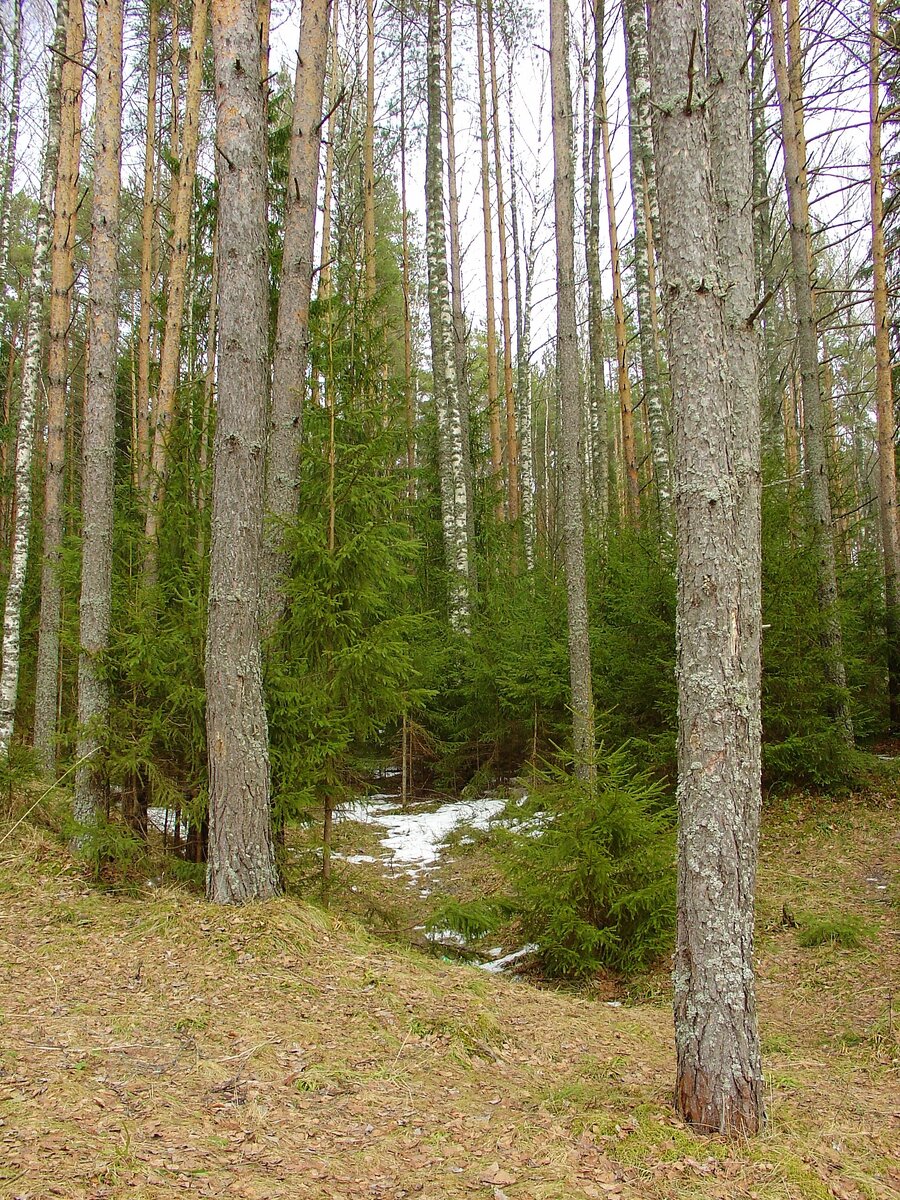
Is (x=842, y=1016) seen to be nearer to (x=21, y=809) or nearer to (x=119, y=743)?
(x=119, y=743)

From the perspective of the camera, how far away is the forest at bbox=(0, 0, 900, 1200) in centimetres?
302

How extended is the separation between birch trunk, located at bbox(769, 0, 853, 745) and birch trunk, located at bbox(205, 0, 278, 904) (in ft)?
23.3

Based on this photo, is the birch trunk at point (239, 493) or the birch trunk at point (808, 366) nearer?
the birch trunk at point (239, 493)

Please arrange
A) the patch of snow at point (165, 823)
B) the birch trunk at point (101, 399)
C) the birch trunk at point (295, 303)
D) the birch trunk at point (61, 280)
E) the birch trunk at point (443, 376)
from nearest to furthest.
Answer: the patch of snow at point (165, 823)
the birch trunk at point (101, 399)
the birch trunk at point (295, 303)
the birch trunk at point (61, 280)
the birch trunk at point (443, 376)

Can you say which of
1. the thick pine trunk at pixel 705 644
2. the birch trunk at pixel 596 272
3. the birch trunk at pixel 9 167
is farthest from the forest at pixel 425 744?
the birch trunk at pixel 9 167

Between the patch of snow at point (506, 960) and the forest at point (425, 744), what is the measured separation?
0.04 meters

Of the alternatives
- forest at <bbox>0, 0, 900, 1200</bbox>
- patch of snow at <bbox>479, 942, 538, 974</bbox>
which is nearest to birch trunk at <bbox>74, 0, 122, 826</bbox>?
forest at <bbox>0, 0, 900, 1200</bbox>

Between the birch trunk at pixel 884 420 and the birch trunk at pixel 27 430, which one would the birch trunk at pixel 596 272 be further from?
the birch trunk at pixel 27 430

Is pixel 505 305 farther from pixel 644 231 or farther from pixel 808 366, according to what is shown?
pixel 808 366

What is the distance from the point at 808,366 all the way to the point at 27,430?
10.1 meters

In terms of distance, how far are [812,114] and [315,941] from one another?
12.3 m

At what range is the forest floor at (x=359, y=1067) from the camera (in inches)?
106

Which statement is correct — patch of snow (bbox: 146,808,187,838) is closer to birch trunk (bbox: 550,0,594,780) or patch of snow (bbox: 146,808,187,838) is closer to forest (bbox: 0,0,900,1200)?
forest (bbox: 0,0,900,1200)

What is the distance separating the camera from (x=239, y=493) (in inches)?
204
